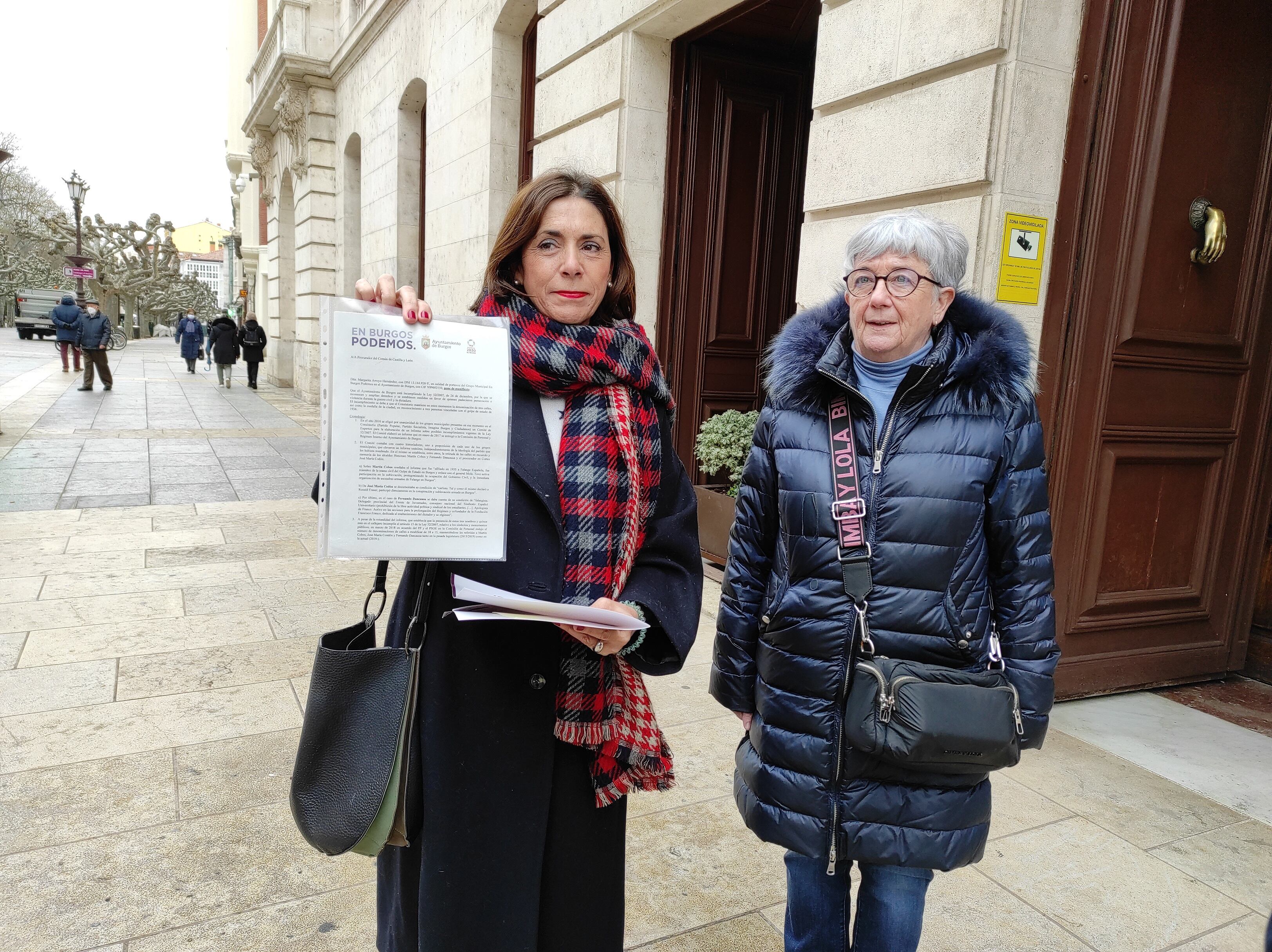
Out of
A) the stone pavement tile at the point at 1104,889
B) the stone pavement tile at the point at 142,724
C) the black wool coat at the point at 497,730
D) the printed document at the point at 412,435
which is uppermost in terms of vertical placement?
the printed document at the point at 412,435

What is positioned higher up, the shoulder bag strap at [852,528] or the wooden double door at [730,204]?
the wooden double door at [730,204]

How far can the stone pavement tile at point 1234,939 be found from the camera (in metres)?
2.51

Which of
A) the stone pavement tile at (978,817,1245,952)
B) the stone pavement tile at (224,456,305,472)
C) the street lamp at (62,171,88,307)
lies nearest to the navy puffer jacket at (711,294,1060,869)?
the stone pavement tile at (978,817,1245,952)

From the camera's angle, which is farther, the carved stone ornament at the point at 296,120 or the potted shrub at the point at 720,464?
the carved stone ornament at the point at 296,120

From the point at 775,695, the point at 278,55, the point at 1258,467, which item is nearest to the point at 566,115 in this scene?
the point at 1258,467

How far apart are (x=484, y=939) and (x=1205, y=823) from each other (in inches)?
111

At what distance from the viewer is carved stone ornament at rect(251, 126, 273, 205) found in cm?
2317

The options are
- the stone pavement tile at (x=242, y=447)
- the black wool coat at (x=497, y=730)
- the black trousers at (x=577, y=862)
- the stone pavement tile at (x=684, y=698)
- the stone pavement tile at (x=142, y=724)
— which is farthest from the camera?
the stone pavement tile at (x=242, y=447)

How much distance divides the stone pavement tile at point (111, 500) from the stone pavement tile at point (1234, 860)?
7778 millimetres

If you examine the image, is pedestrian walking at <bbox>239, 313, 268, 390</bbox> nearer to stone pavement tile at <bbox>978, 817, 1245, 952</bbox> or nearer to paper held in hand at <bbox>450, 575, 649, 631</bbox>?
stone pavement tile at <bbox>978, 817, 1245, 952</bbox>

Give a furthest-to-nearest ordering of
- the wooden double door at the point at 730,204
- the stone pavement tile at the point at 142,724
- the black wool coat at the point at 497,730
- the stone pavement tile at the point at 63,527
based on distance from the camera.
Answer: the wooden double door at the point at 730,204
the stone pavement tile at the point at 63,527
the stone pavement tile at the point at 142,724
the black wool coat at the point at 497,730

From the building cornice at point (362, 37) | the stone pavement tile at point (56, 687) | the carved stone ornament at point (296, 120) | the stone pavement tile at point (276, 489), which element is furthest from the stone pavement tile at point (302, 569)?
the carved stone ornament at point (296, 120)

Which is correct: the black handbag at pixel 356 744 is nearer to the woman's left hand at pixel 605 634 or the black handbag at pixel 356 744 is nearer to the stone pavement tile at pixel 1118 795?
the woman's left hand at pixel 605 634

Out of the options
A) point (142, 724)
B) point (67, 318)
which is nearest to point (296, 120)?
point (67, 318)
